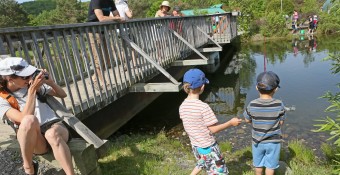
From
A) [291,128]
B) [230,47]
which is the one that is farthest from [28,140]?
[230,47]

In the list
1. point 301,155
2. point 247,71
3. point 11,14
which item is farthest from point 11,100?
point 11,14

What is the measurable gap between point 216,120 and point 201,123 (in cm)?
16

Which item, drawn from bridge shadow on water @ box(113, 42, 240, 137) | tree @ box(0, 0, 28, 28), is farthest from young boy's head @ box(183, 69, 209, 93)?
tree @ box(0, 0, 28, 28)

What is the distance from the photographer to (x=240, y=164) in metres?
4.73

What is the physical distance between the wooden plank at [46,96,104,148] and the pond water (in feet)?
11.4

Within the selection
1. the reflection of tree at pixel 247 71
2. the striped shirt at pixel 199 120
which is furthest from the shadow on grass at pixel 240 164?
the reflection of tree at pixel 247 71

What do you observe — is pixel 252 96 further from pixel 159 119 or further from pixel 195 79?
pixel 195 79

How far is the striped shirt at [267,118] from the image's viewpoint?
321 centimetres

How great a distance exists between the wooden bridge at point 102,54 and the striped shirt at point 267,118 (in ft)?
6.10

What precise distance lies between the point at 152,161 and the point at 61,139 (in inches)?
68.5

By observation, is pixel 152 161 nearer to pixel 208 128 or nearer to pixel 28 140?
pixel 208 128

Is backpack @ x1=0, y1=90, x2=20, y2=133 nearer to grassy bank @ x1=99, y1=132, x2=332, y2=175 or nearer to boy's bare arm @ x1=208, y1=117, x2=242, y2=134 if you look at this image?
grassy bank @ x1=99, y1=132, x2=332, y2=175

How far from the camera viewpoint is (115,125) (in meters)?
6.41

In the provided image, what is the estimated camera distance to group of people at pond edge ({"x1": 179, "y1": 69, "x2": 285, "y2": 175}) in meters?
3.16
